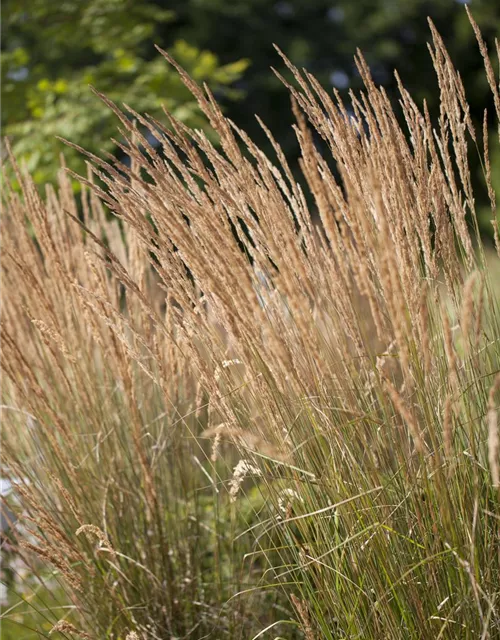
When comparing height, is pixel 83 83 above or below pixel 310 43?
above

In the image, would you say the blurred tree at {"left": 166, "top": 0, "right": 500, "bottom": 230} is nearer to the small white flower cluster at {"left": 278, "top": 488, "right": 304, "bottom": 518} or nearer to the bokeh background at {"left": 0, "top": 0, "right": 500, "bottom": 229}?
the bokeh background at {"left": 0, "top": 0, "right": 500, "bottom": 229}

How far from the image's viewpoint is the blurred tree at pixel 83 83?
616 cm

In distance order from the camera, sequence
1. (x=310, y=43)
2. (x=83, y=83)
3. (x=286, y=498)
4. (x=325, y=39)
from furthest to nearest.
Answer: (x=325, y=39) < (x=310, y=43) < (x=83, y=83) < (x=286, y=498)

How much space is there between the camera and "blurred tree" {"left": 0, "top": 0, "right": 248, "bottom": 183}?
6.16m

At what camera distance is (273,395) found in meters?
1.58

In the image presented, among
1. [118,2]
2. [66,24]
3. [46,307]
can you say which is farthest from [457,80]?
[66,24]

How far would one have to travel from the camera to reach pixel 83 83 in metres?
6.42

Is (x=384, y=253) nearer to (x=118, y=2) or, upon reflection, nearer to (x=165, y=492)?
(x=165, y=492)

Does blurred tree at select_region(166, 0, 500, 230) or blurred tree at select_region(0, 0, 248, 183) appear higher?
blurred tree at select_region(0, 0, 248, 183)

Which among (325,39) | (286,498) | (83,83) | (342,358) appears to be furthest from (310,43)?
(286,498)

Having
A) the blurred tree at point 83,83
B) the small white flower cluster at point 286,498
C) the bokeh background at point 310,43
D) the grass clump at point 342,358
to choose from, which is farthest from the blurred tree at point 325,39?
the small white flower cluster at point 286,498

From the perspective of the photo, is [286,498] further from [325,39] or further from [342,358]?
[325,39]

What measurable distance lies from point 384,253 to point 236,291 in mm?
346

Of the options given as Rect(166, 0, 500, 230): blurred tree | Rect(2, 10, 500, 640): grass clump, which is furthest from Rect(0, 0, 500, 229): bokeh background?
Rect(2, 10, 500, 640): grass clump
